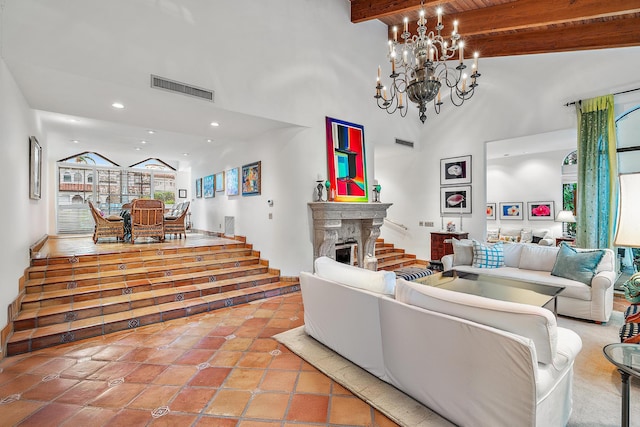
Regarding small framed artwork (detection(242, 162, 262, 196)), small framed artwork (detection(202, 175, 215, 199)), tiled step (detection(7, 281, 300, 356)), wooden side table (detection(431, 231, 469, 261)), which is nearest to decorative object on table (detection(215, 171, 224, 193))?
small framed artwork (detection(202, 175, 215, 199))

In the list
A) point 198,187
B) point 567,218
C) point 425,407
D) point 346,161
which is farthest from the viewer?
point 198,187

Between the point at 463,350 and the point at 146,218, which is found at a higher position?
the point at 146,218

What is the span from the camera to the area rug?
76.4 inches

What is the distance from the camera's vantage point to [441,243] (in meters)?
6.57

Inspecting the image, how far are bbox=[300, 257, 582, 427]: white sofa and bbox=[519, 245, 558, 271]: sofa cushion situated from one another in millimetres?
2783

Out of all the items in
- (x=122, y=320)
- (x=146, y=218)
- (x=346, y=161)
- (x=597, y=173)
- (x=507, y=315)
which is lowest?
(x=122, y=320)

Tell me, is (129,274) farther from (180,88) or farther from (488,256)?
(488,256)

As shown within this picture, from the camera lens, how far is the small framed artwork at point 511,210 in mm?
8555

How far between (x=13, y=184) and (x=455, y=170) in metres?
7.42

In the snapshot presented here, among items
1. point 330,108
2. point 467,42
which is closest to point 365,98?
point 330,108

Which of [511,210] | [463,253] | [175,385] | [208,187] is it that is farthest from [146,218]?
[511,210]

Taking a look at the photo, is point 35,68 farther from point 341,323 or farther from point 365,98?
point 365,98

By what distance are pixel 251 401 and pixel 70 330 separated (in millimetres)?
2427

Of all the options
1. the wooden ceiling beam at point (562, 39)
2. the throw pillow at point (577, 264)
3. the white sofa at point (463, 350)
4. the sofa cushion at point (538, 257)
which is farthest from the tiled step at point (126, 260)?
the wooden ceiling beam at point (562, 39)
